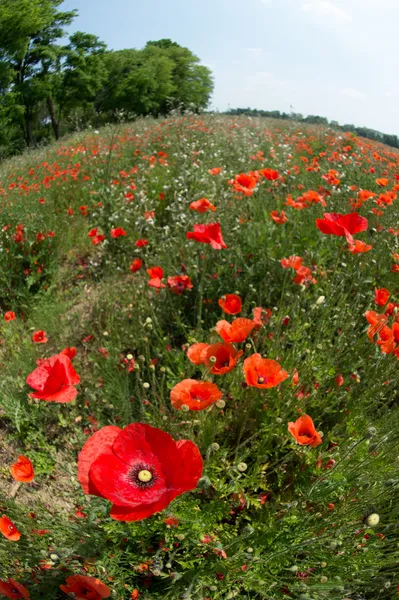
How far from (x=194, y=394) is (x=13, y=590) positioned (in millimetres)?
1023

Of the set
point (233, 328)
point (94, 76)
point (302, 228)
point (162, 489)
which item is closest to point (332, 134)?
point (302, 228)

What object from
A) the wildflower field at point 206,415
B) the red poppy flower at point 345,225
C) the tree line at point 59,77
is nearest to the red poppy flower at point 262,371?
the wildflower field at point 206,415

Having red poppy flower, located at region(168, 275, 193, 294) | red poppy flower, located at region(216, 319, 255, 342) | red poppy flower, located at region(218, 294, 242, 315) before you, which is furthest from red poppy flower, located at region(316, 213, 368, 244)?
red poppy flower, located at region(168, 275, 193, 294)

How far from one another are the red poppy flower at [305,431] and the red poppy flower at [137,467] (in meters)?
0.66

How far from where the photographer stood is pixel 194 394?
1.57m

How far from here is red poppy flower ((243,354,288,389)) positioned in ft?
5.34

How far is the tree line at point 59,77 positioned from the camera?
23234 millimetres

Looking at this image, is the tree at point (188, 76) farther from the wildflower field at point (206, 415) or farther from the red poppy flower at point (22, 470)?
the red poppy flower at point (22, 470)

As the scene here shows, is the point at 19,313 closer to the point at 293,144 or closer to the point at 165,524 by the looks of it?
the point at 165,524

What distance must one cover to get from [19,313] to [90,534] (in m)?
3.48

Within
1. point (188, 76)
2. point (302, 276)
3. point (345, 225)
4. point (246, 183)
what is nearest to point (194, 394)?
point (345, 225)

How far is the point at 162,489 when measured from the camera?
4.01ft

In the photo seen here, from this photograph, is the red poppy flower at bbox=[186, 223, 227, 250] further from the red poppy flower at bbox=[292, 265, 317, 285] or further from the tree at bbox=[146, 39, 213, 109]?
the tree at bbox=[146, 39, 213, 109]

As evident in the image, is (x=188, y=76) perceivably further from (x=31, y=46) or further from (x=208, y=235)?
(x=208, y=235)
